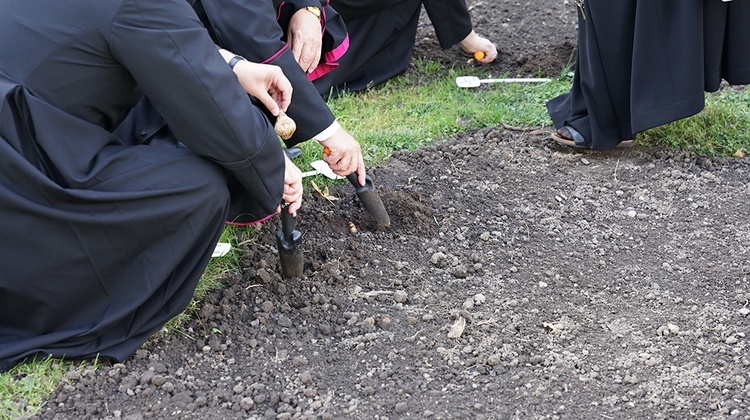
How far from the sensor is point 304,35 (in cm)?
384

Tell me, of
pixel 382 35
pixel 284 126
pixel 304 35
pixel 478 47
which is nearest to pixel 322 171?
pixel 304 35

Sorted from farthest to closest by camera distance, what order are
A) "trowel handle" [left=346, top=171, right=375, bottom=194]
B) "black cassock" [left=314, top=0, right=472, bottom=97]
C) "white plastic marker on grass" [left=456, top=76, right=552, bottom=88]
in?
"white plastic marker on grass" [left=456, top=76, right=552, bottom=88]
"black cassock" [left=314, top=0, right=472, bottom=97]
"trowel handle" [left=346, top=171, right=375, bottom=194]

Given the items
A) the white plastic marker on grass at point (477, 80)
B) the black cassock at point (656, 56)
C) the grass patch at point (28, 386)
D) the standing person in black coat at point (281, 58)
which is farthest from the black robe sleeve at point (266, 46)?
the white plastic marker on grass at point (477, 80)

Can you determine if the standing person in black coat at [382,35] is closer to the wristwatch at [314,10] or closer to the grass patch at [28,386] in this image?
the wristwatch at [314,10]

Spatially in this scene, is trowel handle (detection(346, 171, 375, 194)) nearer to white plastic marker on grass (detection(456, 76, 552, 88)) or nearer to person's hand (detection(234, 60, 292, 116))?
person's hand (detection(234, 60, 292, 116))

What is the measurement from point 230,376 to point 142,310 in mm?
345

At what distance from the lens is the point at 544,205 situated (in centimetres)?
387

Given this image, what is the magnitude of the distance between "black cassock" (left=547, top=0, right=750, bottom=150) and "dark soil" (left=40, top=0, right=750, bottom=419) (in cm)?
29

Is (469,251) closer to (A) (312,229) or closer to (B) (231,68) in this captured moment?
(A) (312,229)

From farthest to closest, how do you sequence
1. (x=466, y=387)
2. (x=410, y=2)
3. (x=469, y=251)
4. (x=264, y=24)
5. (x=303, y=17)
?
(x=410, y=2)
(x=303, y=17)
(x=469, y=251)
(x=264, y=24)
(x=466, y=387)

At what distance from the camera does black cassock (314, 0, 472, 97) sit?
16.3 feet

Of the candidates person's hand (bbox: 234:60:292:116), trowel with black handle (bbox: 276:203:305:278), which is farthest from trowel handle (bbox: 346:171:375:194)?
person's hand (bbox: 234:60:292:116)

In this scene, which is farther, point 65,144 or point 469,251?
point 469,251

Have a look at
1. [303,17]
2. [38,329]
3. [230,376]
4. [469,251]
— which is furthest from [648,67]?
[38,329]
